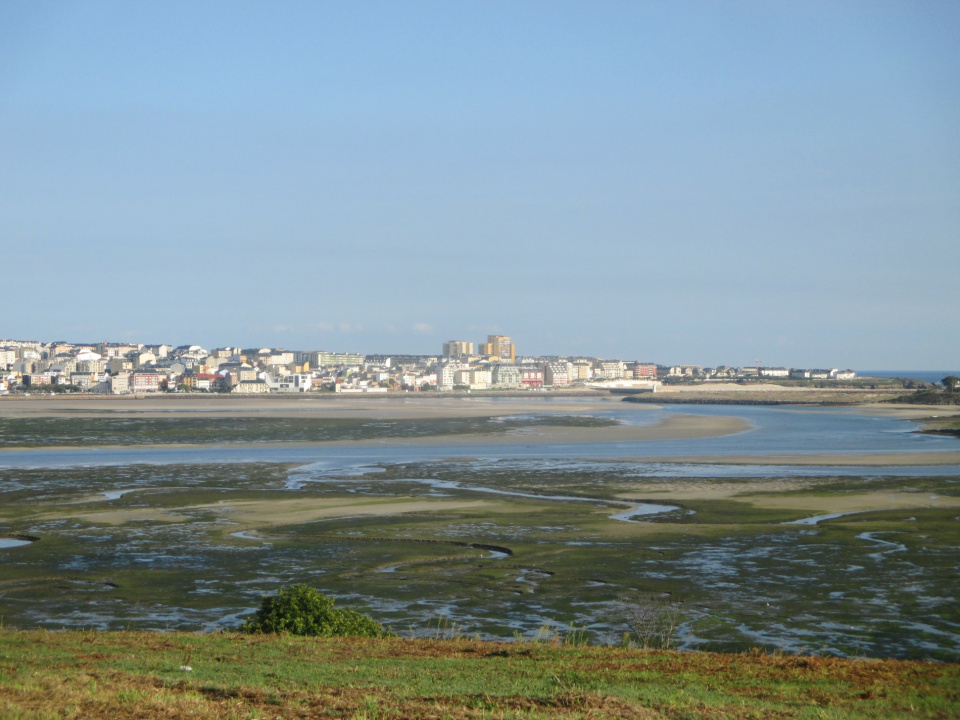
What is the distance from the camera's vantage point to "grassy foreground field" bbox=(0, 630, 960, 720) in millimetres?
8781

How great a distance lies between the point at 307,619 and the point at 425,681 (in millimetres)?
3966

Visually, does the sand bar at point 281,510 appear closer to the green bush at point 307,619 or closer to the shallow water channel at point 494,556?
the shallow water channel at point 494,556

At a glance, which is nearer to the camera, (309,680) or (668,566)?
(309,680)

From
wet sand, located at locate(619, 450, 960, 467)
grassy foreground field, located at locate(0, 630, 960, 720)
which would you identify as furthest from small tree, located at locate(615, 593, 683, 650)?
wet sand, located at locate(619, 450, 960, 467)

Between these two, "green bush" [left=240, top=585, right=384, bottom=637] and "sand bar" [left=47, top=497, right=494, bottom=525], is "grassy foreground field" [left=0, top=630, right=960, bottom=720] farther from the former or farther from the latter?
"sand bar" [left=47, top=497, right=494, bottom=525]

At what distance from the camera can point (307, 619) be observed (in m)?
13.8

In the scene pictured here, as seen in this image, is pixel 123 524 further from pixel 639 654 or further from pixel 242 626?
pixel 639 654

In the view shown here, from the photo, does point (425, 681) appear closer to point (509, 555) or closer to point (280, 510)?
point (509, 555)

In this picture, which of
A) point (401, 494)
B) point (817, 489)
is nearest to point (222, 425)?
point (401, 494)

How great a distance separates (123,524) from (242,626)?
1338cm

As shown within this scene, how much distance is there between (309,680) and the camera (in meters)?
10.2

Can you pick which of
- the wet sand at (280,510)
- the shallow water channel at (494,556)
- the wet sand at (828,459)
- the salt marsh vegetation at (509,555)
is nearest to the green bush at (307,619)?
the salt marsh vegetation at (509,555)

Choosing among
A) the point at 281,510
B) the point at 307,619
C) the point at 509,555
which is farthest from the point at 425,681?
the point at 281,510

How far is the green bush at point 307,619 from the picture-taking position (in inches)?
537
